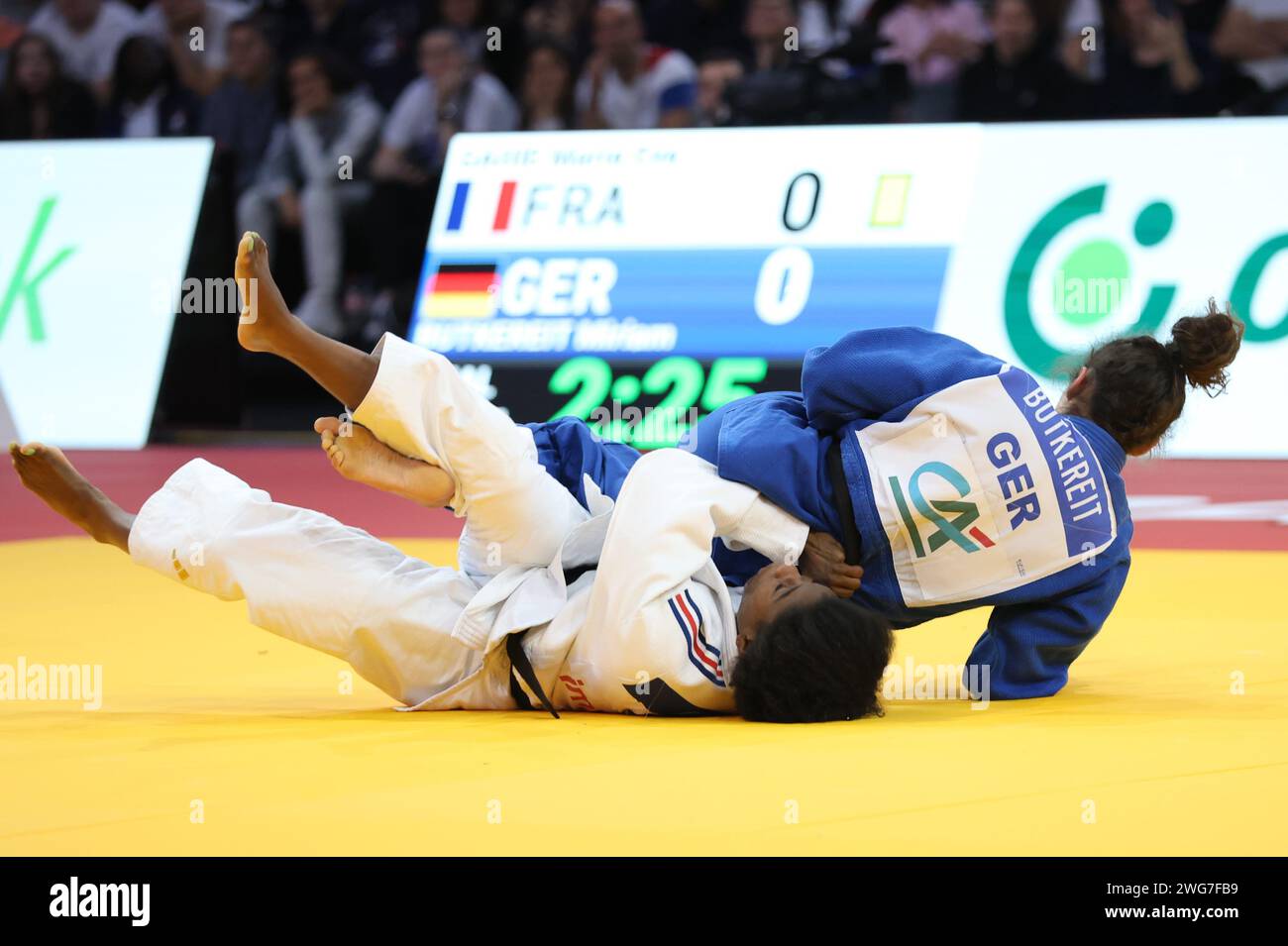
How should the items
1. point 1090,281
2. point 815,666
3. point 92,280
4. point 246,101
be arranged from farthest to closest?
point 246,101 → point 92,280 → point 1090,281 → point 815,666

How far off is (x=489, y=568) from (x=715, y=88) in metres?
6.71

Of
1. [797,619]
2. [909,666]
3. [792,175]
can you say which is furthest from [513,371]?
[797,619]

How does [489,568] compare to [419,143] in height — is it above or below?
below

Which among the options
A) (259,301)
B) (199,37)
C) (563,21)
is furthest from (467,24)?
(259,301)

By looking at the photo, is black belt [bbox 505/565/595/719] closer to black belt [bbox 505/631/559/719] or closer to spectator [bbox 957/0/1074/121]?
black belt [bbox 505/631/559/719]

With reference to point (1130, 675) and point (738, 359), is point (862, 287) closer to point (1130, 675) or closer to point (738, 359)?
point (738, 359)

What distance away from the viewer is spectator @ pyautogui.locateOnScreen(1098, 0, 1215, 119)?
8.75 meters

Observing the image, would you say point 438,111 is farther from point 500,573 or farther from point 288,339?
point 500,573

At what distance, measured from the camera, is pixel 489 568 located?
3.46 meters

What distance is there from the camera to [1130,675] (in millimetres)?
3789

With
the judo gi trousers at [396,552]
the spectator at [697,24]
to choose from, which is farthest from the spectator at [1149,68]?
the judo gi trousers at [396,552]

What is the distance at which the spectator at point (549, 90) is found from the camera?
393 inches

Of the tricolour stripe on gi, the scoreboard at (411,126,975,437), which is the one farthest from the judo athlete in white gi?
the scoreboard at (411,126,975,437)

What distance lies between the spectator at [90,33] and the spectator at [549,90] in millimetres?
3247
